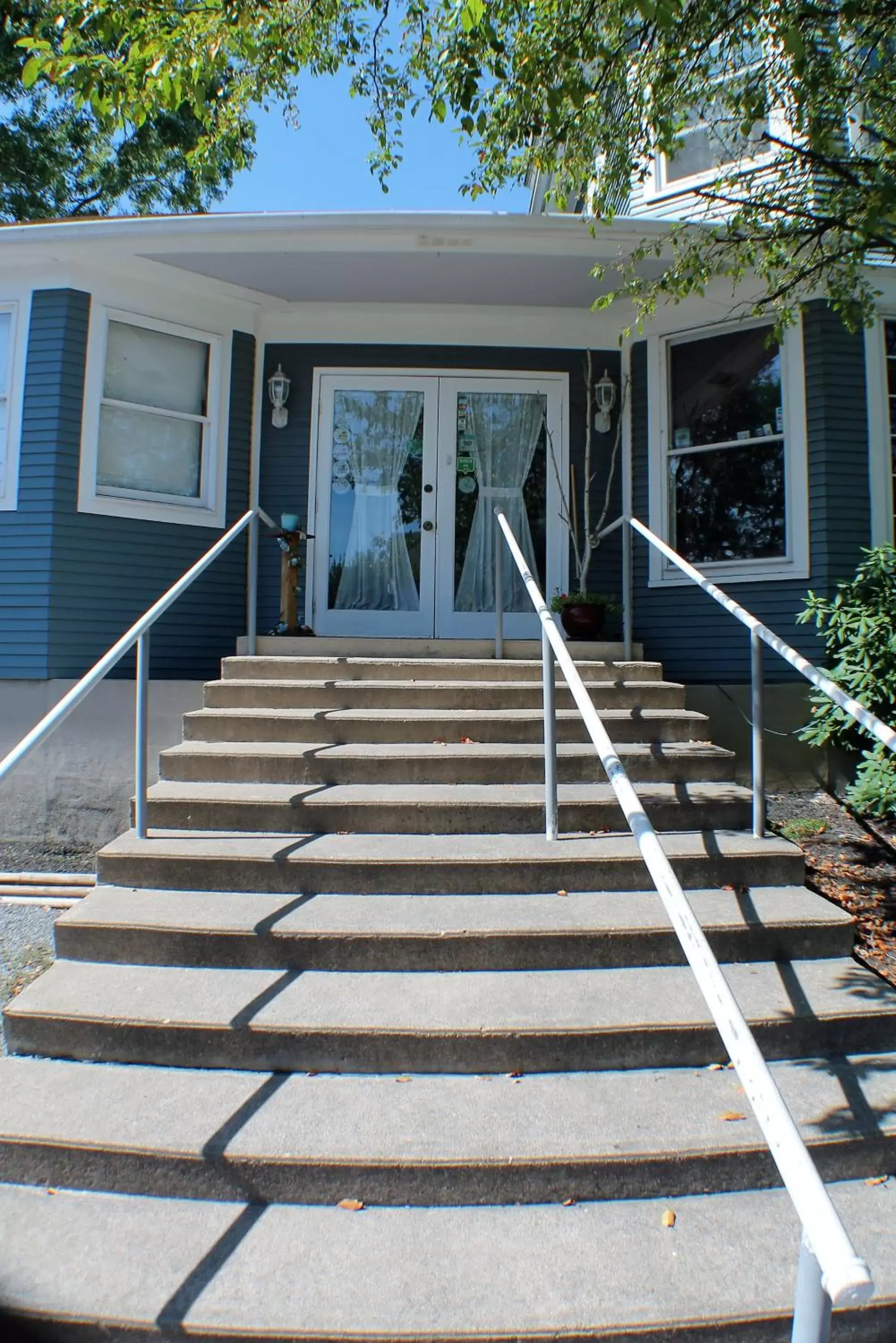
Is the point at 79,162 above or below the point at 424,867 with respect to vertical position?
above

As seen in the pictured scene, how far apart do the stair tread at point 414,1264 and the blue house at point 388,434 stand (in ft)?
12.0

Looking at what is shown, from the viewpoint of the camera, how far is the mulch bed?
10.9 ft

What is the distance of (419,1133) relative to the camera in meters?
2.11

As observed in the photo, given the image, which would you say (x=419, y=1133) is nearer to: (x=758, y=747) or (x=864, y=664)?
(x=758, y=747)

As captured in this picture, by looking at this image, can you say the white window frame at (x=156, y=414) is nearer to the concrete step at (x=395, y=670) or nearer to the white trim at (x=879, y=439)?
the concrete step at (x=395, y=670)

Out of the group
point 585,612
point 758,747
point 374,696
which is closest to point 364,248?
point 585,612

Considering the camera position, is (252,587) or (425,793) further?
(252,587)

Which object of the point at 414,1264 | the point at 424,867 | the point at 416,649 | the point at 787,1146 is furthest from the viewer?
the point at 416,649

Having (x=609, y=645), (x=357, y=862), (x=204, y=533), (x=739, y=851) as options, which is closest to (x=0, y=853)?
(x=204, y=533)

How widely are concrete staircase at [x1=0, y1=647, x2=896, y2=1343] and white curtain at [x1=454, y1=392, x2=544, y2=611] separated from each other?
3225 mm

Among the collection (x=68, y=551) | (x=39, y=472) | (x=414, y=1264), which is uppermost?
(x=39, y=472)

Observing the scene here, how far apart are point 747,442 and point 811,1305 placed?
18.7ft

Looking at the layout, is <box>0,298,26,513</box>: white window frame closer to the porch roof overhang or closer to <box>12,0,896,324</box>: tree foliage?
the porch roof overhang

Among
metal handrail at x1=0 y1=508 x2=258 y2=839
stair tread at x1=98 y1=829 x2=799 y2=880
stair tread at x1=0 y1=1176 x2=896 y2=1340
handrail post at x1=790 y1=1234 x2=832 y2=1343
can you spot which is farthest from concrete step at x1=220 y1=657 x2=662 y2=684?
handrail post at x1=790 y1=1234 x2=832 y2=1343
